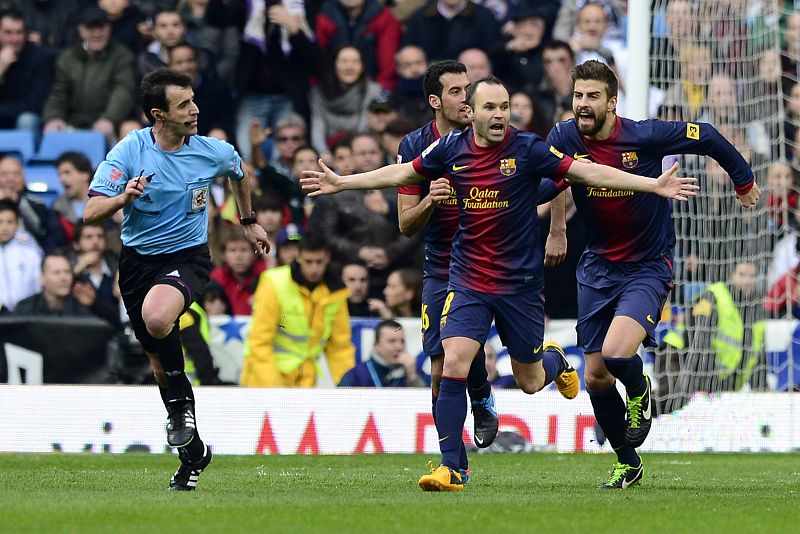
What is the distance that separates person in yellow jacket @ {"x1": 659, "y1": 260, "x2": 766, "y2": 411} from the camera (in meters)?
14.4

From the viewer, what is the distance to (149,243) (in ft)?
31.2

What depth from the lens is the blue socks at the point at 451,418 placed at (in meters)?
9.12

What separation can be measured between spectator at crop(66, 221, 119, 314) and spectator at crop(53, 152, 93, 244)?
77 cm

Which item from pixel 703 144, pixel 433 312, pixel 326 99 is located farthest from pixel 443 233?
pixel 326 99

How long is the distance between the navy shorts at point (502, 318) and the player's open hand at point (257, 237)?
1315 millimetres

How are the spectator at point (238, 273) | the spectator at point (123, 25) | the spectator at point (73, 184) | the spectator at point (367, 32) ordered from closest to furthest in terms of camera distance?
the spectator at point (238, 273), the spectator at point (73, 184), the spectator at point (367, 32), the spectator at point (123, 25)

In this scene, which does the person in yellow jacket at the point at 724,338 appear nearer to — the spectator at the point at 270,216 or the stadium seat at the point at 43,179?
the spectator at the point at 270,216

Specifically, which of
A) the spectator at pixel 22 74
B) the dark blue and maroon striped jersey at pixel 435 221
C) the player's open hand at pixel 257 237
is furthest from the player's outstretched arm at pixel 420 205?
the spectator at pixel 22 74

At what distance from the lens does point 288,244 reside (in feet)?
51.5

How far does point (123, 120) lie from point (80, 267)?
9.25 feet

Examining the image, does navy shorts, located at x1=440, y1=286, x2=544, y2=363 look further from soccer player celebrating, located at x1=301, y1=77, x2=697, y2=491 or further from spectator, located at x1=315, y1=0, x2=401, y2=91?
spectator, located at x1=315, y1=0, x2=401, y2=91

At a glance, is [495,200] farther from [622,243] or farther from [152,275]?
[152,275]

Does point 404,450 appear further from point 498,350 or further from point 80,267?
point 80,267

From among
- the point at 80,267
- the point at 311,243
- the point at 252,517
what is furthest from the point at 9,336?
the point at 252,517
